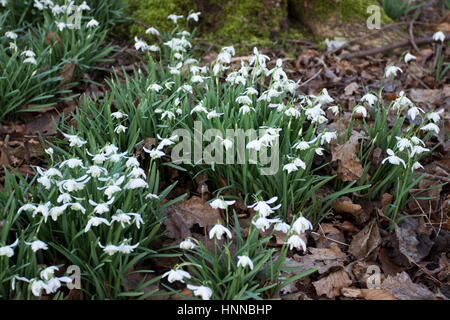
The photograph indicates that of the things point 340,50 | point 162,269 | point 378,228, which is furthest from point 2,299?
point 340,50

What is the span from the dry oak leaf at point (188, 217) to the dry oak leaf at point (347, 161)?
68 cm

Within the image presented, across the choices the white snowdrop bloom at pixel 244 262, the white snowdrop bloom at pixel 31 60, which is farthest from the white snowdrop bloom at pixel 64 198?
the white snowdrop bloom at pixel 31 60

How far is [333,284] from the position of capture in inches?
93.2

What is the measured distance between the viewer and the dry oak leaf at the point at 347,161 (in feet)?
8.90

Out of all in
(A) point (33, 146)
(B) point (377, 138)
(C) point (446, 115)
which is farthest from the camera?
(C) point (446, 115)

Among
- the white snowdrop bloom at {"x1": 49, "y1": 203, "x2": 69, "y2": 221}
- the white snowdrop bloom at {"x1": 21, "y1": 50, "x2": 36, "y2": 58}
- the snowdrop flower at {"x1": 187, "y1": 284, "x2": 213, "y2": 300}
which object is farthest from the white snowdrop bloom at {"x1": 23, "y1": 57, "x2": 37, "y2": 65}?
the snowdrop flower at {"x1": 187, "y1": 284, "x2": 213, "y2": 300}

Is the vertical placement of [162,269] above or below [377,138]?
below

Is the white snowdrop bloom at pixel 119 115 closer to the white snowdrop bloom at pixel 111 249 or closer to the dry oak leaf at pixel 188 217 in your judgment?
the dry oak leaf at pixel 188 217

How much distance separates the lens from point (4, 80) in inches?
131

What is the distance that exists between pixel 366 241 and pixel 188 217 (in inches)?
33.9

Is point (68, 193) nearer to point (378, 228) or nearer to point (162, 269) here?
point (162, 269)

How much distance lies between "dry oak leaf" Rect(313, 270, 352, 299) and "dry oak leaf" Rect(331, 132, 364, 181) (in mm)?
529

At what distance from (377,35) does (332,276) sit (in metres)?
2.81

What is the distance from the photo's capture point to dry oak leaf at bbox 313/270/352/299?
233 cm
